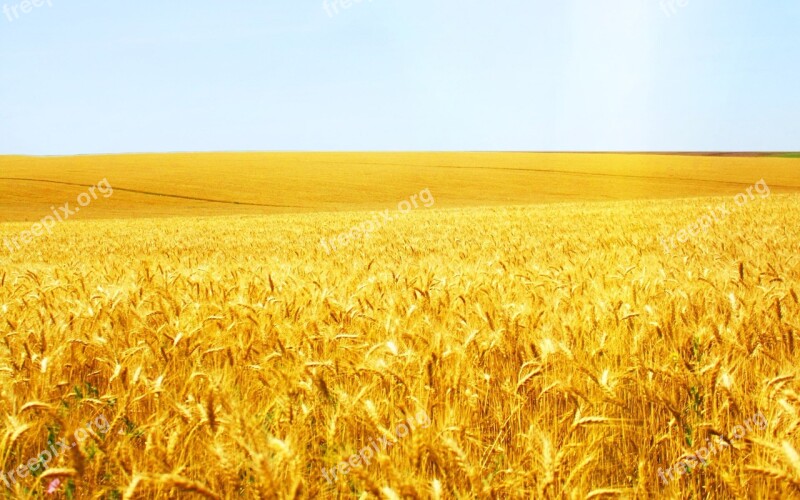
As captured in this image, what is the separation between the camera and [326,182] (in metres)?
44.4

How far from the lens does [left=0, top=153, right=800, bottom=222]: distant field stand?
117 ft

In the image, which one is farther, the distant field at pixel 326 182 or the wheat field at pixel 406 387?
the distant field at pixel 326 182

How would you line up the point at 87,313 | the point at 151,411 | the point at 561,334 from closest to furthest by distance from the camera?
the point at 151,411, the point at 561,334, the point at 87,313

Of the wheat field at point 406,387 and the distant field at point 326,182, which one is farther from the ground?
the distant field at point 326,182

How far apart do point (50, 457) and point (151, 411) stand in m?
0.40

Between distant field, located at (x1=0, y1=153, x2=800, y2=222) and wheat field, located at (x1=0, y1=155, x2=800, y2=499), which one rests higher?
distant field, located at (x1=0, y1=153, x2=800, y2=222)

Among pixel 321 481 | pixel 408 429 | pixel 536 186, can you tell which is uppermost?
pixel 536 186

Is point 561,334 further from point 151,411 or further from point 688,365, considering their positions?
point 151,411

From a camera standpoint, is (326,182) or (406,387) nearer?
(406,387)

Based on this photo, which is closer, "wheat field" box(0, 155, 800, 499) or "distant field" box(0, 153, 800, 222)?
"wheat field" box(0, 155, 800, 499)

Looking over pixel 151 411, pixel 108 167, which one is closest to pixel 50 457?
pixel 151 411

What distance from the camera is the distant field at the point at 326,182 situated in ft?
117

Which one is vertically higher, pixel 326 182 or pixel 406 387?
pixel 326 182

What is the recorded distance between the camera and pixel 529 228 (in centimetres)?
1412
